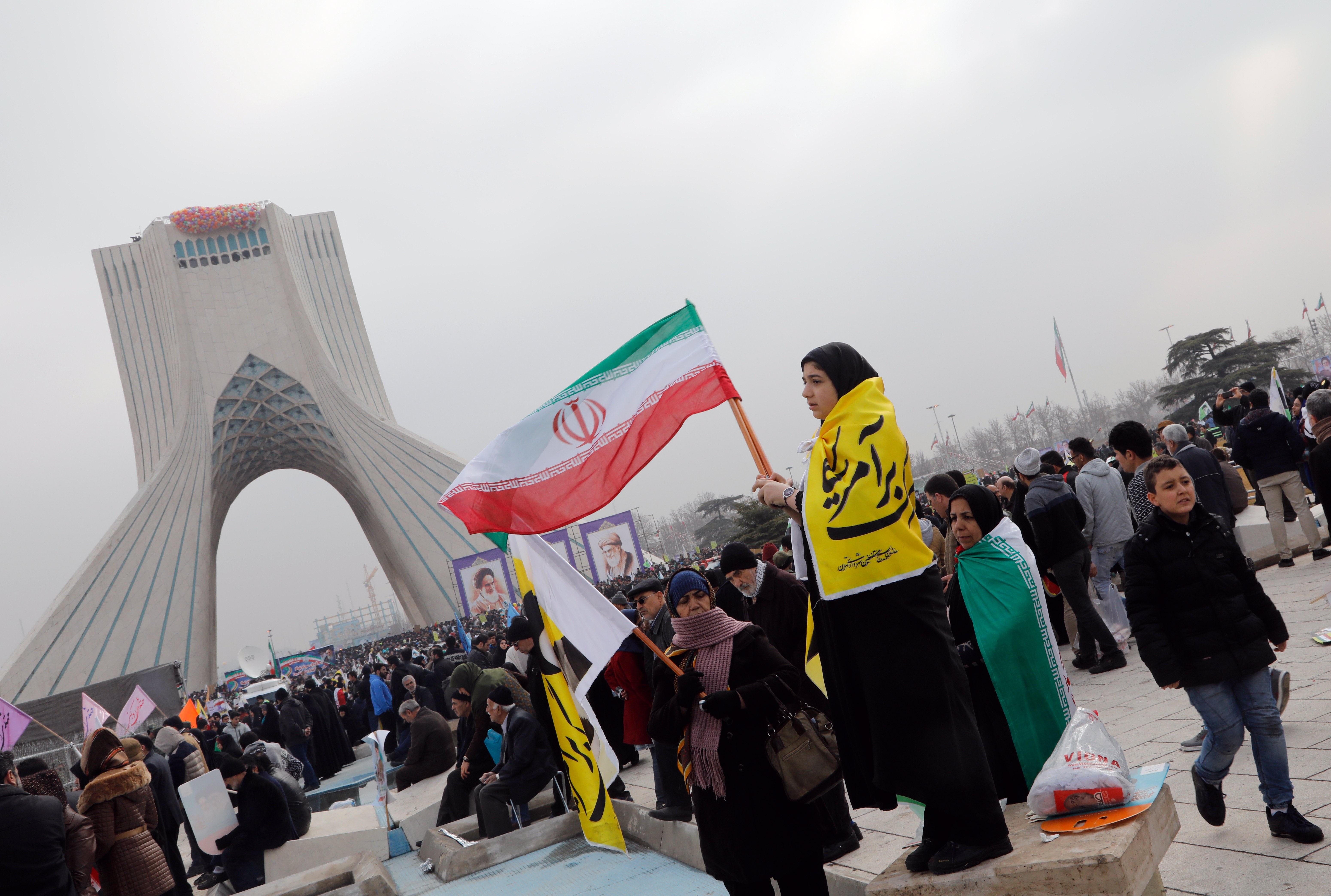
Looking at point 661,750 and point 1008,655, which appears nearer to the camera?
point 1008,655

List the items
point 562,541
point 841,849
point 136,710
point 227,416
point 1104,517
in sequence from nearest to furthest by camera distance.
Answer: point 841,849 < point 1104,517 < point 136,710 < point 562,541 < point 227,416

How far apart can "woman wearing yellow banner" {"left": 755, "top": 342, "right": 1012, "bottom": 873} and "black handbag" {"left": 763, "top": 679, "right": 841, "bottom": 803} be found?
8.9 inches

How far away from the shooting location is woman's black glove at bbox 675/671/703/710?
2631 mm

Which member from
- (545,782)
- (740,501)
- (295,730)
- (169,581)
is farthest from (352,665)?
(545,782)

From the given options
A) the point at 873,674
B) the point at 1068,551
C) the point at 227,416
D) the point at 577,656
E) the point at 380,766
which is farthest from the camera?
the point at 227,416

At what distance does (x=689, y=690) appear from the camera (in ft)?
8.64

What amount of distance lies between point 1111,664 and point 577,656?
3.22m

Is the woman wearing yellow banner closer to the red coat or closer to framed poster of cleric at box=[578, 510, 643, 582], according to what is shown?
the red coat

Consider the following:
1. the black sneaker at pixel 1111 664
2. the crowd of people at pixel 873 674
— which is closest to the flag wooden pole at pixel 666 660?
the crowd of people at pixel 873 674

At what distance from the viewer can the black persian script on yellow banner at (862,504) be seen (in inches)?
83.5

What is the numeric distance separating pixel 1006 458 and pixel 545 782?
6863 centimetres

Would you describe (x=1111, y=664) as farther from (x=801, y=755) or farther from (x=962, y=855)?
(x=962, y=855)

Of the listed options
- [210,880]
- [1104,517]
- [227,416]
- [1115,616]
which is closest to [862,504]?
[1104,517]

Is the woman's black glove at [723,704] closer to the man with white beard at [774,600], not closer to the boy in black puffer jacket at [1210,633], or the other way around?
the man with white beard at [774,600]
